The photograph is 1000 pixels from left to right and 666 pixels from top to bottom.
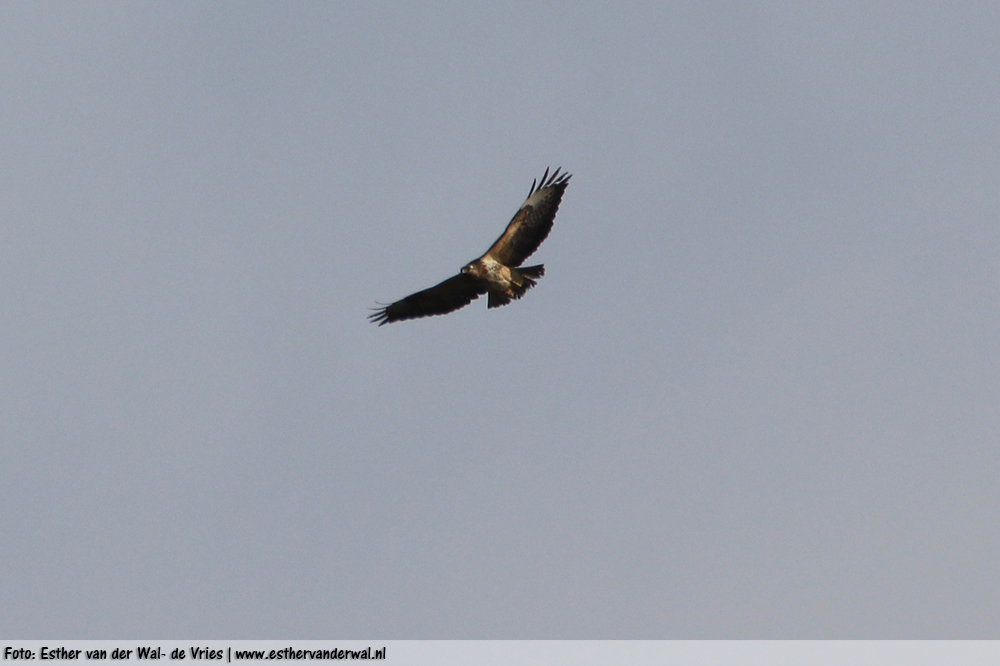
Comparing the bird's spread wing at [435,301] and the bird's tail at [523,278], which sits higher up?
the bird's spread wing at [435,301]

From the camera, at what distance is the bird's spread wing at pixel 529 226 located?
68.0ft

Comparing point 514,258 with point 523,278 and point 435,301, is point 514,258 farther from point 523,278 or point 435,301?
point 435,301

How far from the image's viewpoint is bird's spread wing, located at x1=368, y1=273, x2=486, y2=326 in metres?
21.5

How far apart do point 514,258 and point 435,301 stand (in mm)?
2291

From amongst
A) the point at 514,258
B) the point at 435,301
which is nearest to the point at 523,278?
the point at 514,258

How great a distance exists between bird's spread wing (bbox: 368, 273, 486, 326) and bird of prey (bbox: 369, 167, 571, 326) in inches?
0.8

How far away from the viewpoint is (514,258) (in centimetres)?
2084

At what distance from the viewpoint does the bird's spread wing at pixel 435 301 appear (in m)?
21.5

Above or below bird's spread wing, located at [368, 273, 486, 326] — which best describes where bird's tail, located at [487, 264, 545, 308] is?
below

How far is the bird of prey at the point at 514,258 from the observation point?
20391mm
